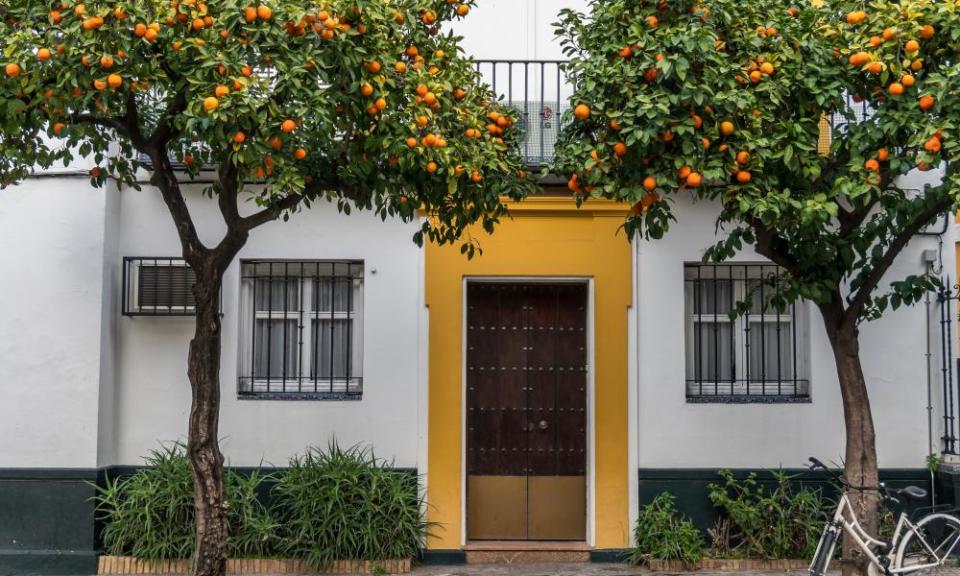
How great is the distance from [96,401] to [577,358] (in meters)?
4.47

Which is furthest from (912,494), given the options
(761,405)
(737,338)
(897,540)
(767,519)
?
(737,338)

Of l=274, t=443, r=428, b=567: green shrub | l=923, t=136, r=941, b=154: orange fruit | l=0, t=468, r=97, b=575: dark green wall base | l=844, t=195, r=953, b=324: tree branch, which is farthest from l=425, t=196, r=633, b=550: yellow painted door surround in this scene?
l=923, t=136, r=941, b=154: orange fruit

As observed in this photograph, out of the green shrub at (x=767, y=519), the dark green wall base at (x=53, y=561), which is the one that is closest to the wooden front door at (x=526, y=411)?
the green shrub at (x=767, y=519)

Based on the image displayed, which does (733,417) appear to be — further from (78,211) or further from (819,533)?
(78,211)

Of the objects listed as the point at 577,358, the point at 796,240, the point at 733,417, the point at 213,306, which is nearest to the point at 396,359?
the point at 577,358

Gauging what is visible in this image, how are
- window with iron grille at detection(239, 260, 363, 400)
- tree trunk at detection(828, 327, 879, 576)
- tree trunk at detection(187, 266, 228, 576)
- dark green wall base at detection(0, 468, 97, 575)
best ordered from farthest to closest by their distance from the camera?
window with iron grille at detection(239, 260, 363, 400) → dark green wall base at detection(0, 468, 97, 575) → tree trunk at detection(828, 327, 879, 576) → tree trunk at detection(187, 266, 228, 576)

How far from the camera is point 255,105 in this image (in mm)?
5750

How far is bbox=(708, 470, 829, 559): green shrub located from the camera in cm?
840

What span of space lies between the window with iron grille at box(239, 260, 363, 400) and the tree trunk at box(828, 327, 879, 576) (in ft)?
14.4

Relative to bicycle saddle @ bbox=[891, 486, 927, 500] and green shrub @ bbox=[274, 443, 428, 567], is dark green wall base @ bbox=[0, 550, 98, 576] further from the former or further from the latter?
bicycle saddle @ bbox=[891, 486, 927, 500]

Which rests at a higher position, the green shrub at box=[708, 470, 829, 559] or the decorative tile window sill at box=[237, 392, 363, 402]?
the decorative tile window sill at box=[237, 392, 363, 402]

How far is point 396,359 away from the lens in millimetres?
8820

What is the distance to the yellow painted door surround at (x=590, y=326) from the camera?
8750mm

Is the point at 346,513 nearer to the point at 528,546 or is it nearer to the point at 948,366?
the point at 528,546
